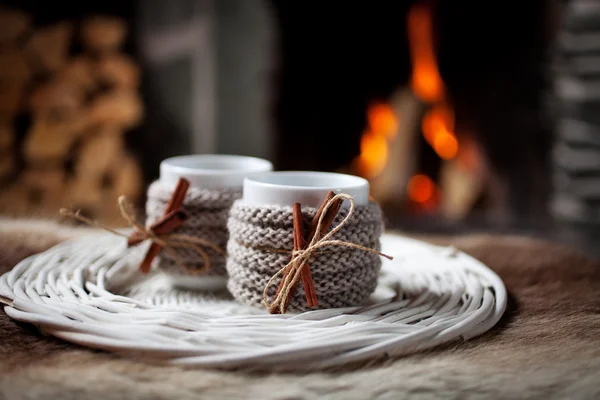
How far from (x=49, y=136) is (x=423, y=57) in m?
1.04

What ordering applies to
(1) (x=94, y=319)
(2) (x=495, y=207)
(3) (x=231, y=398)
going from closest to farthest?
(3) (x=231, y=398) → (1) (x=94, y=319) → (2) (x=495, y=207)

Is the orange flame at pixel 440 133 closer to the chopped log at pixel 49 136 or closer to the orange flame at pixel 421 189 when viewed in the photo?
the orange flame at pixel 421 189

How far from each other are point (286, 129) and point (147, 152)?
416 mm

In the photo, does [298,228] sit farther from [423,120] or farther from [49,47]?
[423,120]

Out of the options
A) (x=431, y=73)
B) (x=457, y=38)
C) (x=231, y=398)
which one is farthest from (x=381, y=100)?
(x=231, y=398)

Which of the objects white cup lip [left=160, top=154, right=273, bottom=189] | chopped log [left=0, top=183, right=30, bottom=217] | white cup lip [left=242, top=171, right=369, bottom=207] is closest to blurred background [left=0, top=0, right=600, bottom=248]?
chopped log [left=0, top=183, right=30, bottom=217]

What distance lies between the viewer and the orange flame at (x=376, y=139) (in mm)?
1891

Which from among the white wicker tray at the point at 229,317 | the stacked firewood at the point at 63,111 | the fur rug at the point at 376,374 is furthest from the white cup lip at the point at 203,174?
the stacked firewood at the point at 63,111

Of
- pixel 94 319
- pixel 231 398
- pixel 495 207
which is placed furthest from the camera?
pixel 495 207

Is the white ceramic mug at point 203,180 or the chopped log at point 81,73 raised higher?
the chopped log at point 81,73

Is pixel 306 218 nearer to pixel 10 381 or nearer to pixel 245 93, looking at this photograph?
pixel 10 381

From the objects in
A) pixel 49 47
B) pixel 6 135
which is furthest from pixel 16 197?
pixel 49 47

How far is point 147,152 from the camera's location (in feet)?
6.09

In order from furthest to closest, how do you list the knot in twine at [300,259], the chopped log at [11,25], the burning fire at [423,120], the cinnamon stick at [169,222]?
1. the burning fire at [423,120]
2. the chopped log at [11,25]
3. the cinnamon stick at [169,222]
4. the knot in twine at [300,259]
